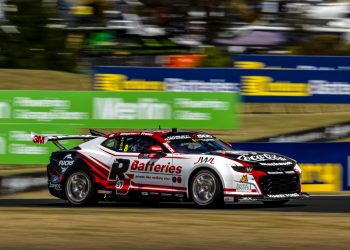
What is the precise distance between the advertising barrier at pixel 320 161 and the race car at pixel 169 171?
407 cm

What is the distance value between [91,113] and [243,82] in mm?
8116

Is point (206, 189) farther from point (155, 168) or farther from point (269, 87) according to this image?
point (269, 87)

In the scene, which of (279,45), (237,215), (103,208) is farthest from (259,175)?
(279,45)

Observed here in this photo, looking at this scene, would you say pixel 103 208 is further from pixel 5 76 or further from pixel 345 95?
pixel 5 76

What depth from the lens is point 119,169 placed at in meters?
14.7

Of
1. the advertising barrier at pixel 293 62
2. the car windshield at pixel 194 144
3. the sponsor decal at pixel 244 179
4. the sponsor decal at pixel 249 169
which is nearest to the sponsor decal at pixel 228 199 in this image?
the sponsor decal at pixel 244 179

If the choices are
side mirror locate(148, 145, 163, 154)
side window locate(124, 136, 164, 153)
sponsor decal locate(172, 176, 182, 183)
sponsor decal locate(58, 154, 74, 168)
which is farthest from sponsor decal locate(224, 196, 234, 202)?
sponsor decal locate(58, 154, 74, 168)

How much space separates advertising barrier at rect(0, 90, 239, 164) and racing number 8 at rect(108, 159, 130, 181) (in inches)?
222

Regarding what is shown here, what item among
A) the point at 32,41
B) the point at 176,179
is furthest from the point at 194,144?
the point at 32,41

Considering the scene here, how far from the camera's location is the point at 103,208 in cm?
1445

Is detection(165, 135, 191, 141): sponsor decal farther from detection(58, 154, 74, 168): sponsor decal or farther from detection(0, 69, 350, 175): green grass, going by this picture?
detection(0, 69, 350, 175): green grass

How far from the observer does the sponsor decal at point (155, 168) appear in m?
14.1

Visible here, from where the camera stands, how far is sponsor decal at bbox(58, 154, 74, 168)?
15222 millimetres

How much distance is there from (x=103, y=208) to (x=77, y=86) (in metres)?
21.8
